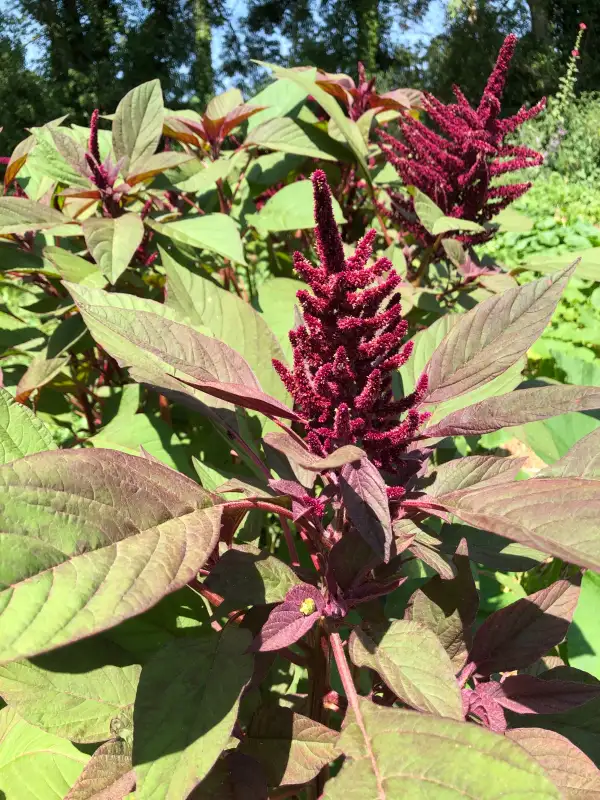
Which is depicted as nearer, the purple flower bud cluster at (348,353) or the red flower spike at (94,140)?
the purple flower bud cluster at (348,353)

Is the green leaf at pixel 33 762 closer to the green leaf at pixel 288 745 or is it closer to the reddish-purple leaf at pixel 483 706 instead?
the green leaf at pixel 288 745

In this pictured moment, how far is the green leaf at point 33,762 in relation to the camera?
835mm

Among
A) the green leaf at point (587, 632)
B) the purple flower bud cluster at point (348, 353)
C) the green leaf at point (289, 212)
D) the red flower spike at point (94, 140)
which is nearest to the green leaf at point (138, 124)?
the red flower spike at point (94, 140)

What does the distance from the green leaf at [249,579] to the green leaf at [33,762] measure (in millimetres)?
471

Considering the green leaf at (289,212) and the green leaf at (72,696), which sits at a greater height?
the green leaf at (289,212)

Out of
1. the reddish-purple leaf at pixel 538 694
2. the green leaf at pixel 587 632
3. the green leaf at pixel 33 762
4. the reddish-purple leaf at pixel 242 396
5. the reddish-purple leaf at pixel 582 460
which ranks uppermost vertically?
the reddish-purple leaf at pixel 242 396

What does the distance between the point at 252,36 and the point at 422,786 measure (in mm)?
19612

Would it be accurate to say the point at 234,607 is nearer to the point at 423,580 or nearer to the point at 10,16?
the point at 423,580

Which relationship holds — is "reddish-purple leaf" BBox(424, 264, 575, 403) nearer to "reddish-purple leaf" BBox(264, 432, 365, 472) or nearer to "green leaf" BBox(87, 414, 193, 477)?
"reddish-purple leaf" BBox(264, 432, 365, 472)

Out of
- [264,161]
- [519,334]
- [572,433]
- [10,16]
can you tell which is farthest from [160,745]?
[10,16]

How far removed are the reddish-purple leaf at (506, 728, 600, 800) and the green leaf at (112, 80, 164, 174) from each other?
1142 millimetres

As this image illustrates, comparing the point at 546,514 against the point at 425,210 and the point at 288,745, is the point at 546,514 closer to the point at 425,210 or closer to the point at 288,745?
the point at 288,745

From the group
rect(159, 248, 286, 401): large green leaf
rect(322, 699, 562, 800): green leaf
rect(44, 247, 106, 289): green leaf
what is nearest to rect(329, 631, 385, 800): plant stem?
rect(322, 699, 562, 800): green leaf

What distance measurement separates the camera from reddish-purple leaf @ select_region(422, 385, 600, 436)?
1.79 ft
